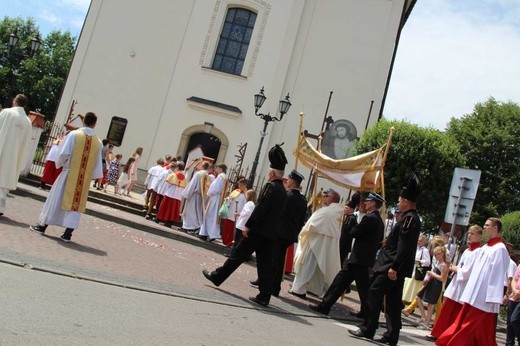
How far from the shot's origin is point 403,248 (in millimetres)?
8086

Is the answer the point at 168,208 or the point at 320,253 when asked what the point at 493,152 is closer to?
the point at 168,208

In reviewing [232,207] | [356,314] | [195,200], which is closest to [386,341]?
[356,314]

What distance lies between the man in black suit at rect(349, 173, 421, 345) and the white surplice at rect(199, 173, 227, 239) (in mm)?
8383

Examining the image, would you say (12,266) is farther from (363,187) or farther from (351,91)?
(351,91)

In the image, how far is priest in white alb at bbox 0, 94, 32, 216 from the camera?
10227 millimetres

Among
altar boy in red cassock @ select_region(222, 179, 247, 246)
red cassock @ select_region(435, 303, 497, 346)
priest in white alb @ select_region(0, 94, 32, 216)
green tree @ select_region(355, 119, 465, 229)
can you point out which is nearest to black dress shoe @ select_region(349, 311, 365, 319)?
red cassock @ select_region(435, 303, 497, 346)

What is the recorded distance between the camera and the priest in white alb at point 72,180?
9.57 meters

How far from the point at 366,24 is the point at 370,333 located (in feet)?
76.8

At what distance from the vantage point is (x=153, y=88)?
29172mm

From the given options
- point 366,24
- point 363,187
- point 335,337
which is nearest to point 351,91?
point 366,24

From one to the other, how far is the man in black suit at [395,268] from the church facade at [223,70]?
65.1 ft

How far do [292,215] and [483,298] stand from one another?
11.3 ft

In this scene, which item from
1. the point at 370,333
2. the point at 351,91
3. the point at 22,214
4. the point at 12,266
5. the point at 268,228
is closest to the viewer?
the point at 12,266

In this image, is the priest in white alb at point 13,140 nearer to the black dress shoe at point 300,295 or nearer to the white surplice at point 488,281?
the black dress shoe at point 300,295
